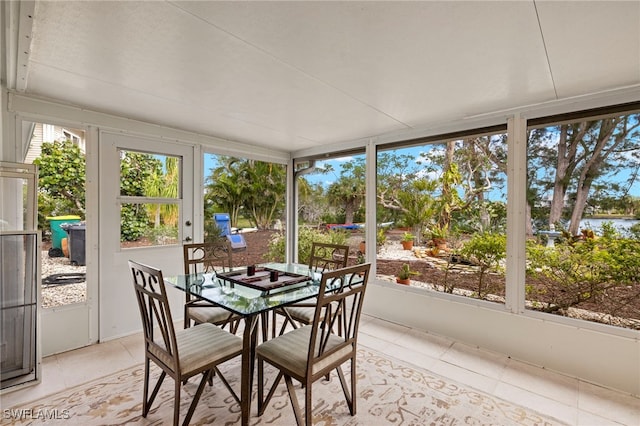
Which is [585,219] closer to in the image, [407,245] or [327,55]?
[407,245]

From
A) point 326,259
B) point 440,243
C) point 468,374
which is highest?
point 440,243

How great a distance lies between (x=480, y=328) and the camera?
111 inches

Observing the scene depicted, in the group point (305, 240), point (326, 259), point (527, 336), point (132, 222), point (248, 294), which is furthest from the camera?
point (305, 240)

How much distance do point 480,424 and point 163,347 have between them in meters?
1.99

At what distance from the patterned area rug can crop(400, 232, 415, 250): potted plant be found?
62.5 inches

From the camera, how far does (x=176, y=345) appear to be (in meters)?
1.54

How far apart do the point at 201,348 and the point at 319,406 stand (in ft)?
2.85

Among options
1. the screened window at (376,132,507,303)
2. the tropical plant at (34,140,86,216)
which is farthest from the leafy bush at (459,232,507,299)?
the tropical plant at (34,140,86,216)

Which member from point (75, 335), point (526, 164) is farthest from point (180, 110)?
point (526, 164)

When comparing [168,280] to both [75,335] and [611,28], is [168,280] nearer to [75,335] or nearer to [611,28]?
[75,335]

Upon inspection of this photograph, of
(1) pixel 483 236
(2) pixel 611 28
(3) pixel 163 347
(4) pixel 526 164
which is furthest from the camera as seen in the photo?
(1) pixel 483 236

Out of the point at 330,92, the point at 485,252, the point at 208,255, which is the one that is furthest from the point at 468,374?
the point at 208,255

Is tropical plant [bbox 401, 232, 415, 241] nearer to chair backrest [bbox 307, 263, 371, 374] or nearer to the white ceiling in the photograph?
the white ceiling

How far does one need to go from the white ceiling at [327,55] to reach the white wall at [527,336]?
6.21 feet
